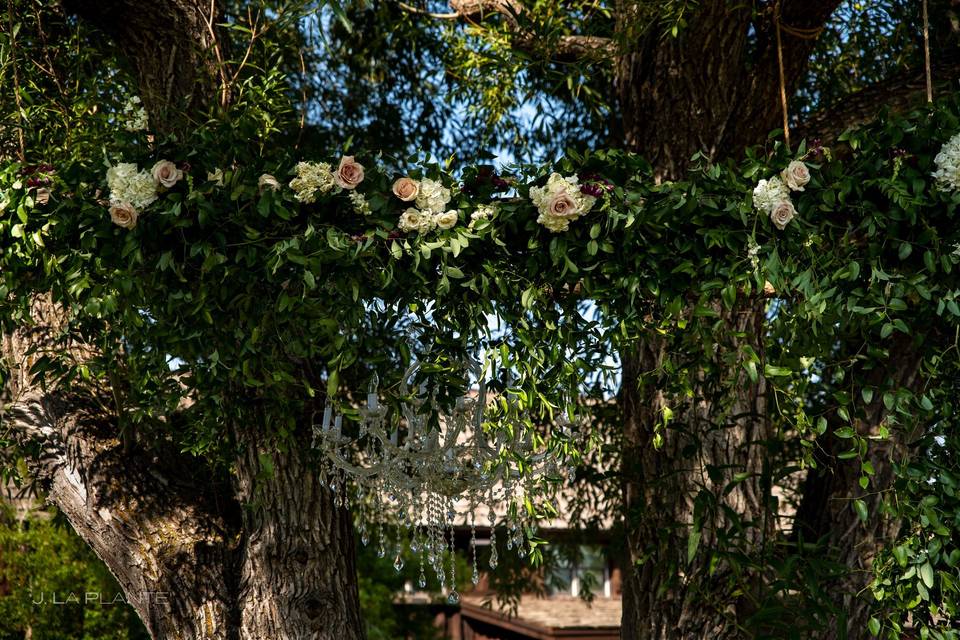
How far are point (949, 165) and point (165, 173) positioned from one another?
170cm

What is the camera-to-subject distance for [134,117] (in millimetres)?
2977

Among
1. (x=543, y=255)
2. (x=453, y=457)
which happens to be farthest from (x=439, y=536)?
(x=543, y=255)

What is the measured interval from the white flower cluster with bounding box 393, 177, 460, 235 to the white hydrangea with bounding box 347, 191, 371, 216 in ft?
0.24

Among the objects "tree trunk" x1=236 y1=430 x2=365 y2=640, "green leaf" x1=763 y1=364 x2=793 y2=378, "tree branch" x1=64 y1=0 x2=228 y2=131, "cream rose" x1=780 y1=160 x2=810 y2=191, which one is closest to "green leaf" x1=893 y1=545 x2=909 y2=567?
"green leaf" x1=763 y1=364 x2=793 y2=378

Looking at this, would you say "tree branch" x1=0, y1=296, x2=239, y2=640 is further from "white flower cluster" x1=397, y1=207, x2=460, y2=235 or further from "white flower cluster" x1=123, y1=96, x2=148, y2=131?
"white flower cluster" x1=397, y1=207, x2=460, y2=235

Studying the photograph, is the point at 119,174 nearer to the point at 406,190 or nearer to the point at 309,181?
the point at 309,181

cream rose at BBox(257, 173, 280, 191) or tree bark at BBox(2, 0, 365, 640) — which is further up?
cream rose at BBox(257, 173, 280, 191)

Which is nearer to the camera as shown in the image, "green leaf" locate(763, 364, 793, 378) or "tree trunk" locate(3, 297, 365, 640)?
"green leaf" locate(763, 364, 793, 378)

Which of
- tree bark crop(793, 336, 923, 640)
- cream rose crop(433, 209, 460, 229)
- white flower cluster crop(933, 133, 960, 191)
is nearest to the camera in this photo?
white flower cluster crop(933, 133, 960, 191)

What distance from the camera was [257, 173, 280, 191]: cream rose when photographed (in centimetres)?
223

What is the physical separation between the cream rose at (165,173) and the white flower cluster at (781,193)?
4.22ft

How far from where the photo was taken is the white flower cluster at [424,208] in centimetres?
222

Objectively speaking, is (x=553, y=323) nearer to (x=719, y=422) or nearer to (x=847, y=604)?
(x=719, y=422)

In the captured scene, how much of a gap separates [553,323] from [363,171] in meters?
0.58
